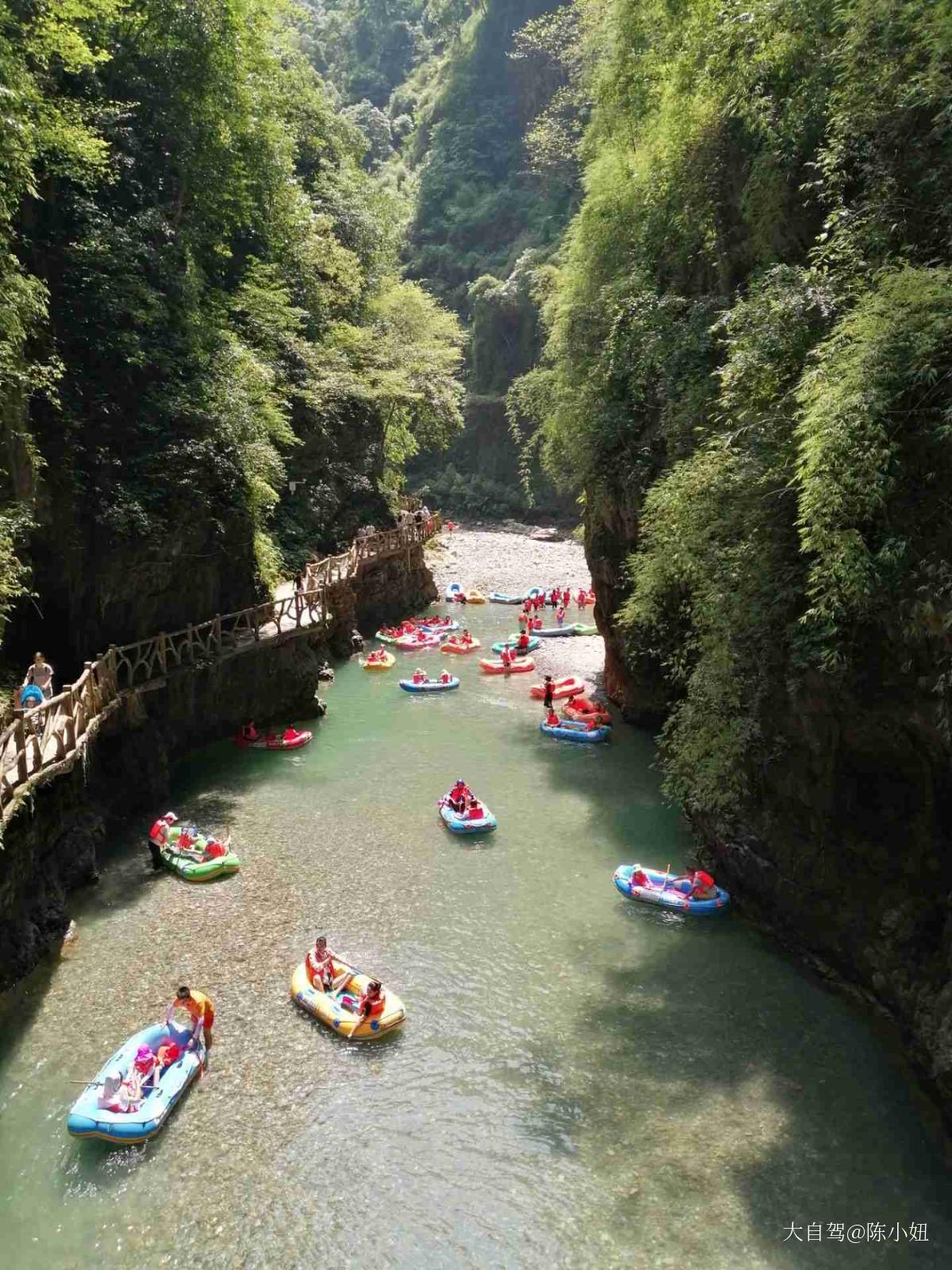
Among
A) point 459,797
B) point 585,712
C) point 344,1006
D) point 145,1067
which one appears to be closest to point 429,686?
point 585,712

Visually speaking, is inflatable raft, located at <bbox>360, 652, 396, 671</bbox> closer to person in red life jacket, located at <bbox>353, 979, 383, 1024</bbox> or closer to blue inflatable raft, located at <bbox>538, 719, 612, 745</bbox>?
blue inflatable raft, located at <bbox>538, 719, 612, 745</bbox>

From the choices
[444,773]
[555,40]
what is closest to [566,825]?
[444,773]

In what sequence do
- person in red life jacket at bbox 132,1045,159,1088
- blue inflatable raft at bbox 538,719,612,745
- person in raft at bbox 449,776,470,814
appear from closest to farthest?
1. person in red life jacket at bbox 132,1045,159,1088
2. person in raft at bbox 449,776,470,814
3. blue inflatable raft at bbox 538,719,612,745

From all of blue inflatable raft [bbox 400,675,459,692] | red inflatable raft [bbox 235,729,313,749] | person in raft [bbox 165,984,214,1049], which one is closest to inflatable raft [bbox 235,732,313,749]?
red inflatable raft [bbox 235,729,313,749]

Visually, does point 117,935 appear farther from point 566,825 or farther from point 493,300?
point 493,300

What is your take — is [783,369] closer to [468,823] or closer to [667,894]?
[667,894]
